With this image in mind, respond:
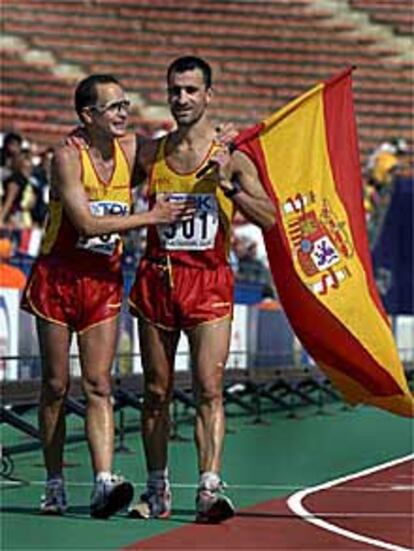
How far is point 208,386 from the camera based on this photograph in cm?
812

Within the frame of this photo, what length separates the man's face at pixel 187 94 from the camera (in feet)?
26.5

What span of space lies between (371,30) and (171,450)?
2667cm

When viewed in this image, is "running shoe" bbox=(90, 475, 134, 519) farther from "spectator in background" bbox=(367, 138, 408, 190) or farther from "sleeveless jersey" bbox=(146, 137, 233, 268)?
"spectator in background" bbox=(367, 138, 408, 190)

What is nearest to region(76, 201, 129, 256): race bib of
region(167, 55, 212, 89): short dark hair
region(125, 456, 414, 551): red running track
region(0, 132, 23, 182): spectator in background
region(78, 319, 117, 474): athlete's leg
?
region(78, 319, 117, 474): athlete's leg

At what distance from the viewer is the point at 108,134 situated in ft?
26.8

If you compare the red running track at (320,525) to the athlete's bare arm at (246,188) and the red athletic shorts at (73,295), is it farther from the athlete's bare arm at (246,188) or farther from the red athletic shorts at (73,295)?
the athlete's bare arm at (246,188)

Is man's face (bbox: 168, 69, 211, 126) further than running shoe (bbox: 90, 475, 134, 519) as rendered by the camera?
Yes

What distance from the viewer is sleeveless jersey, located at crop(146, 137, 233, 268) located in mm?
8109

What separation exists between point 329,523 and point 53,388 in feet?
4.30

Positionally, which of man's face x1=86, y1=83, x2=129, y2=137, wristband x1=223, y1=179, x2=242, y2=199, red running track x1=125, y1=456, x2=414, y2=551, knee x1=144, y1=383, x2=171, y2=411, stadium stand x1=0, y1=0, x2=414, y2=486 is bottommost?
red running track x1=125, y1=456, x2=414, y2=551

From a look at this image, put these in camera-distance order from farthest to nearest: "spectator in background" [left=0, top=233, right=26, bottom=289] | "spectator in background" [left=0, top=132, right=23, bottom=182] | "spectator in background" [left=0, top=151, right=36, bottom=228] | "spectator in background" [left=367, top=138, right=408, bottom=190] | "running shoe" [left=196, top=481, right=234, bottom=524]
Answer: "spectator in background" [left=367, top=138, right=408, bottom=190], "spectator in background" [left=0, top=132, right=23, bottom=182], "spectator in background" [left=0, top=151, right=36, bottom=228], "spectator in background" [left=0, top=233, right=26, bottom=289], "running shoe" [left=196, top=481, right=234, bottom=524]

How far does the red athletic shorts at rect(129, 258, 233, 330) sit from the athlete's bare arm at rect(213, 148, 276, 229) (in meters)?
0.27

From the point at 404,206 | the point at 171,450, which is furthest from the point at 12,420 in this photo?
the point at 404,206

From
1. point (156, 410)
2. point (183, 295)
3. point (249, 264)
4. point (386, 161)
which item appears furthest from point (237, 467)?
point (386, 161)
